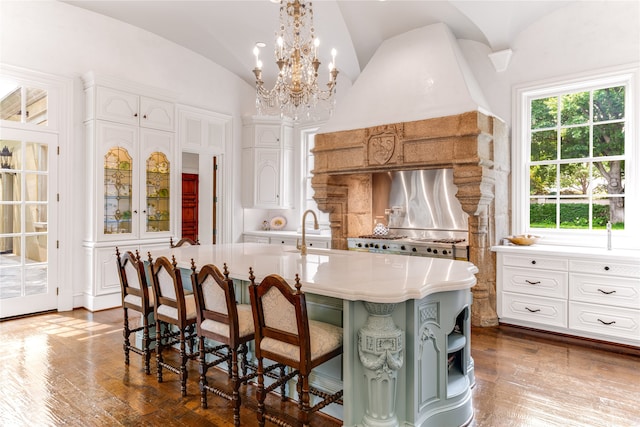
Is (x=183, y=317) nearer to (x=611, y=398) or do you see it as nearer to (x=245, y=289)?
(x=245, y=289)

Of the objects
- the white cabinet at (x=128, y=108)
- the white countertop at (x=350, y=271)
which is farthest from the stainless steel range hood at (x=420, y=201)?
the white cabinet at (x=128, y=108)

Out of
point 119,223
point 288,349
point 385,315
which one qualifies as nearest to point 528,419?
point 385,315

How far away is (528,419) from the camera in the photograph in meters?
2.35

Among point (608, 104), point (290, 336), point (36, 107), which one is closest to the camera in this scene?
point (290, 336)

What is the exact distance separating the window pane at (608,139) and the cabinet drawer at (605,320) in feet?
5.42

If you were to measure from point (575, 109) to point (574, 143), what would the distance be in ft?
1.22

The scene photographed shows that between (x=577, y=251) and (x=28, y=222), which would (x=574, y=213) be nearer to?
(x=577, y=251)

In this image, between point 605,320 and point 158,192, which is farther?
point 158,192

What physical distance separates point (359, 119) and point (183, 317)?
3.21m

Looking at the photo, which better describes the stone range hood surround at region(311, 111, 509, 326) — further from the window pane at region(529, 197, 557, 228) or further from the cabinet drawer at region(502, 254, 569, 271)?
the window pane at region(529, 197, 557, 228)

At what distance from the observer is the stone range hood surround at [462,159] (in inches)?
158

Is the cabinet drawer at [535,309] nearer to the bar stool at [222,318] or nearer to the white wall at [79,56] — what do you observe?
the bar stool at [222,318]

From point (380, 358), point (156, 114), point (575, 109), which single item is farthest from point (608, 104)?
point (156, 114)

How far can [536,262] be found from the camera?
157 inches
